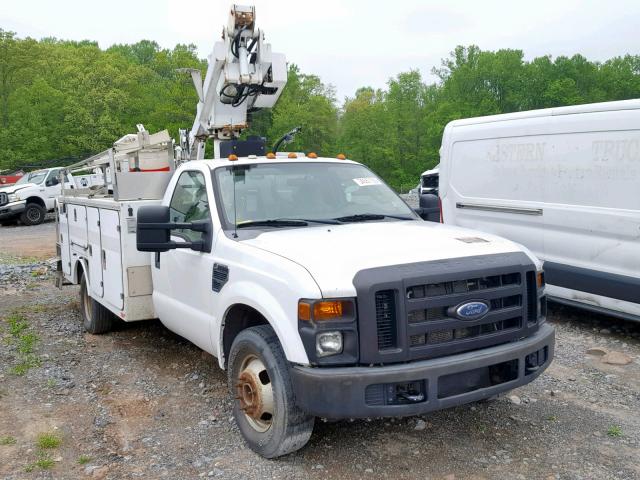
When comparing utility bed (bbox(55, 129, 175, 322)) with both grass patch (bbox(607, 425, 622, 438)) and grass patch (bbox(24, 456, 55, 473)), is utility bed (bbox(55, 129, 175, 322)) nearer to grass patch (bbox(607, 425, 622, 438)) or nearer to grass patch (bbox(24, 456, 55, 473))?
grass patch (bbox(24, 456, 55, 473))

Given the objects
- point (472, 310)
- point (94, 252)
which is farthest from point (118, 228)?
point (472, 310)

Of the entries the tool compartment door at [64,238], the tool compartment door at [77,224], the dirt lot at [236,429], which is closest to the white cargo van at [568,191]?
the dirt lot at [236,429]

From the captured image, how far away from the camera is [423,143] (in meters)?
52.0

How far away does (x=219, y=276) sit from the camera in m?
4.20

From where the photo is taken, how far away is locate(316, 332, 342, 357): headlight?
129 inches

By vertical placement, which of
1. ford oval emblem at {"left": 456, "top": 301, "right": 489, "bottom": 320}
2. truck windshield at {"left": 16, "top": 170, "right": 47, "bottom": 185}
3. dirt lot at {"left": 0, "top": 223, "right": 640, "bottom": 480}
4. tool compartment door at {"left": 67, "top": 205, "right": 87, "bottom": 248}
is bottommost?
dirt lot at {"left": 0, "top": 223, "right": 640, "bottom": 480}

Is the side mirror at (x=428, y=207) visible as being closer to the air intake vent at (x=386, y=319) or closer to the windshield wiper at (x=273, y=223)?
the windshield wiper at (x=273, y=223)

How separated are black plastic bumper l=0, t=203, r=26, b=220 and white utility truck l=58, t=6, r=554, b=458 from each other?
1737 cm

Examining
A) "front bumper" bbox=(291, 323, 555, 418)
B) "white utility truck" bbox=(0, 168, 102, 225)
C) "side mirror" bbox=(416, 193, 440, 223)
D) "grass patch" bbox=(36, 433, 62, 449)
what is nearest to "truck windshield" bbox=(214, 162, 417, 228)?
"side mirror" bbox=(416, 193, 440, 223)

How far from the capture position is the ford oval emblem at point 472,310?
3.41 m

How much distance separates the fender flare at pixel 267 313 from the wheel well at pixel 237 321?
0.07ft

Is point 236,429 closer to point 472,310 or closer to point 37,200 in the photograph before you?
point 472,310

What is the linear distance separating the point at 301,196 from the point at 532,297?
1.84m

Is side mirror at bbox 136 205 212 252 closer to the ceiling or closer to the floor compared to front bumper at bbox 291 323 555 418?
closer to the ceiling
